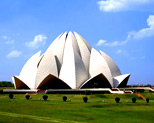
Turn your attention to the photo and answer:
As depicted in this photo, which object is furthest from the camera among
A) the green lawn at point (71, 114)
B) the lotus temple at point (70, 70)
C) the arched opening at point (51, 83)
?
the arched opening at point (51, 83)

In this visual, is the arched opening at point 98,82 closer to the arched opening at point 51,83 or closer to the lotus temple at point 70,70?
the lotus temple at point 70,70

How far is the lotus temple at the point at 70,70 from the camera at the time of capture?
4391 centimetres

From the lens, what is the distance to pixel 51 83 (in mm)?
→ 46656

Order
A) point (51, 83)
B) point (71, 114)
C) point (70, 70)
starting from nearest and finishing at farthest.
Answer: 1. point (71, 114)
2. point (70, 70)
3. point (51, 83)

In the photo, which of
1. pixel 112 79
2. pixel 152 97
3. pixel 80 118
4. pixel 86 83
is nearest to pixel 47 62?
pixel 86 83

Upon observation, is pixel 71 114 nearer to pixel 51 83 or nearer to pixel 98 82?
pixel 51 83

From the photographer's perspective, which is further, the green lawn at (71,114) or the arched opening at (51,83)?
the arched opening at (51,83)

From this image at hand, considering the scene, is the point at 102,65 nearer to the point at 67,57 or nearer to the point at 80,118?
the point at 67,57

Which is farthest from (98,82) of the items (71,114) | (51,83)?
(71,114)

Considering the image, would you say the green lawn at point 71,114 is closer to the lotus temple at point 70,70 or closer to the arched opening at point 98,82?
the lotus temple at point 70,70

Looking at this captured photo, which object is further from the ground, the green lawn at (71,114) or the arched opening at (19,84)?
the arched opening at (19,84)

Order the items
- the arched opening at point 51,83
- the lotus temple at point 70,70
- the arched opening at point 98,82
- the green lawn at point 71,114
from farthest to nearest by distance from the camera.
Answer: the arched opening at point 98,82 < the arched opening at point 51,83 < the lotus temple at point 70,70 < the green lawn at point 71,114

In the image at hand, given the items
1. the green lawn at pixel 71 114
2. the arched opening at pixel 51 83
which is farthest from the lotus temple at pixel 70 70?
the green lawn at pixel 71 114

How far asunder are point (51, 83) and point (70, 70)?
18.1 feet
